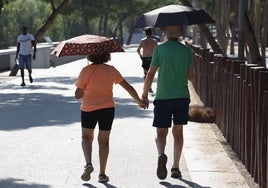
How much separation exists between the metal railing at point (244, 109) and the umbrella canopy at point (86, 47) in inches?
63.1

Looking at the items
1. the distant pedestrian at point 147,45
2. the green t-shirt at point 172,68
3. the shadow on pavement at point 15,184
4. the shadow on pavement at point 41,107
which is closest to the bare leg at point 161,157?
the green t-shirt at point 172,68

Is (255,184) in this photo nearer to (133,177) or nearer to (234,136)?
(133,177)

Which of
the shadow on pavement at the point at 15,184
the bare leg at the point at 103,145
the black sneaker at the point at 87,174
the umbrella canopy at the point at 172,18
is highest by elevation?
the umbrella canopy at the point at 172,18

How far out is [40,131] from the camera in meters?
12.5

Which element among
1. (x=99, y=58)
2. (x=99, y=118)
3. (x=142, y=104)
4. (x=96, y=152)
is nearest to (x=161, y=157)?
(x=142, y=104)

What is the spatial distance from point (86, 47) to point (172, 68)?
0.97 meters

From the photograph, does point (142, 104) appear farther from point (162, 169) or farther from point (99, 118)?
point (162, 169)

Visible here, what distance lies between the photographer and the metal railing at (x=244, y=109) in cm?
786

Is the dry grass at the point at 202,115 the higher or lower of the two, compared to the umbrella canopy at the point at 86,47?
lower

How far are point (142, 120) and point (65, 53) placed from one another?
6.12m

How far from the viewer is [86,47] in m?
7.93

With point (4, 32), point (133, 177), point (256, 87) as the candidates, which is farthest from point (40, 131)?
point (4, 32)

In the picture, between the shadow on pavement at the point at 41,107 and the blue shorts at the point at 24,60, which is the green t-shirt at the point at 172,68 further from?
the blue shorts at the point at 24,60

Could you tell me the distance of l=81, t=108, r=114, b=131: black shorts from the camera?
8.12 metres
